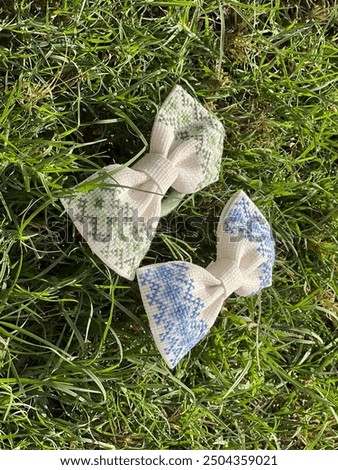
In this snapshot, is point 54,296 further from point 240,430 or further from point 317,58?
point 317,58

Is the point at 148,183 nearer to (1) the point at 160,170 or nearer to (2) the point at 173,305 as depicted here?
(1) the point at 160,170

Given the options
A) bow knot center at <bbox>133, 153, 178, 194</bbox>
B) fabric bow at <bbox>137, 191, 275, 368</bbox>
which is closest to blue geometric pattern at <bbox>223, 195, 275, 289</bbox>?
fabric bow at <bbox>137, 191, 275, 368</bbox>

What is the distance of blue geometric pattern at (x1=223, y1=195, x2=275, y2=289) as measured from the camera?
2.99ft

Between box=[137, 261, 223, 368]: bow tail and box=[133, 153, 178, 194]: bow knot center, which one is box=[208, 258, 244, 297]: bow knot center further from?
box=[133, 153, 178, 194]: bow knot center

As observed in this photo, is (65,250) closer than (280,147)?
Yes

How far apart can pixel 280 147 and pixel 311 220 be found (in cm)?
11

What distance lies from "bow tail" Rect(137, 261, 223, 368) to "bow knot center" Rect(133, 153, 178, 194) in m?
0.10

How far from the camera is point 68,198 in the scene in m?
0.83

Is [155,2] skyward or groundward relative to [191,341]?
skyward

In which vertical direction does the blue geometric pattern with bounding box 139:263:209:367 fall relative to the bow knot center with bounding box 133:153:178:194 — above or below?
below

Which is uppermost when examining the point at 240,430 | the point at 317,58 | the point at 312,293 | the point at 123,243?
the point at 317,58

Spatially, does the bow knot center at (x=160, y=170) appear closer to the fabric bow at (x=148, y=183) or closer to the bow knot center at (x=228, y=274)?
the fabric bow at (x=148, y=183)

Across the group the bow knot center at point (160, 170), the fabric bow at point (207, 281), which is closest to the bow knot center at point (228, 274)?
the fabric bow at point (207, 281)

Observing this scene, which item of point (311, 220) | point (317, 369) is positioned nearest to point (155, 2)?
point (311, 220)
